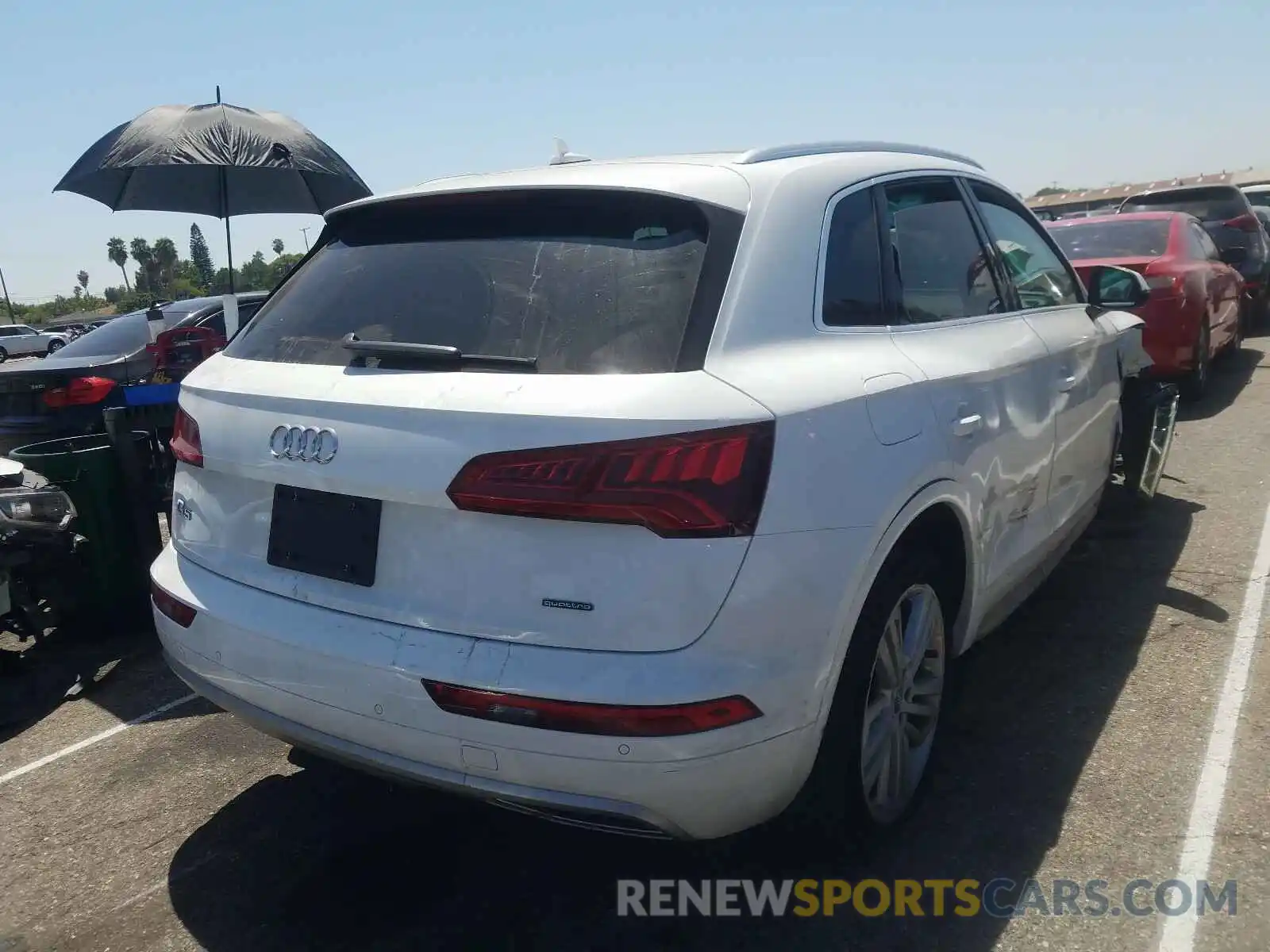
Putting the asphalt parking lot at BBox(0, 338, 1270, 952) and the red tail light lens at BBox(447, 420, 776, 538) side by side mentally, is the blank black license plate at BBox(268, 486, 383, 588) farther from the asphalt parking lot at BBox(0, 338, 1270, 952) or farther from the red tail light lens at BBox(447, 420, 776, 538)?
the asphalt parking lot at BBox(0, 338, 1270, 952)

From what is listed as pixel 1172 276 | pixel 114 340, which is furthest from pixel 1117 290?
pixel 114 340

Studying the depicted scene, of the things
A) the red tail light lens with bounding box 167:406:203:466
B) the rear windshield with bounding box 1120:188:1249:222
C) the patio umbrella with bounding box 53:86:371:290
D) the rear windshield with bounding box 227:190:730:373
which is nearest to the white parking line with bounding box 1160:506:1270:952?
the rear windshield with bounding box 227:190:730:373

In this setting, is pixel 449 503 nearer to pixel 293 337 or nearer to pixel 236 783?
pixel 293 337

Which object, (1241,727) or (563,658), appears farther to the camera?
(1241,727)

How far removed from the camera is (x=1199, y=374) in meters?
8.64

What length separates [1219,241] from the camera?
12633 mm


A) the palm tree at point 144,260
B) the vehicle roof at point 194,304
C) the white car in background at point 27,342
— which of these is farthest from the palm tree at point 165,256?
the vehicle roof at point 194,304

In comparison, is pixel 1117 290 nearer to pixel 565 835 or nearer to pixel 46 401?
pixel 565 835

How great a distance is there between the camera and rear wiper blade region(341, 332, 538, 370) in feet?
7.69

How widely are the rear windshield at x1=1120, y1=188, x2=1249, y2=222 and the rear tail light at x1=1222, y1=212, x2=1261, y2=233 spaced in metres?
0.40

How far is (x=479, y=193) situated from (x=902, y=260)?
125 centimetres

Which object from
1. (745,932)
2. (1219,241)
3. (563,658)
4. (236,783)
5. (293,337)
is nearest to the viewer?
(563,658)

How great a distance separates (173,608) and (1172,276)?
7623 millimetres

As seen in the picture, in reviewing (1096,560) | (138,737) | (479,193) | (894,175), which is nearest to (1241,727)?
(1096,560)
